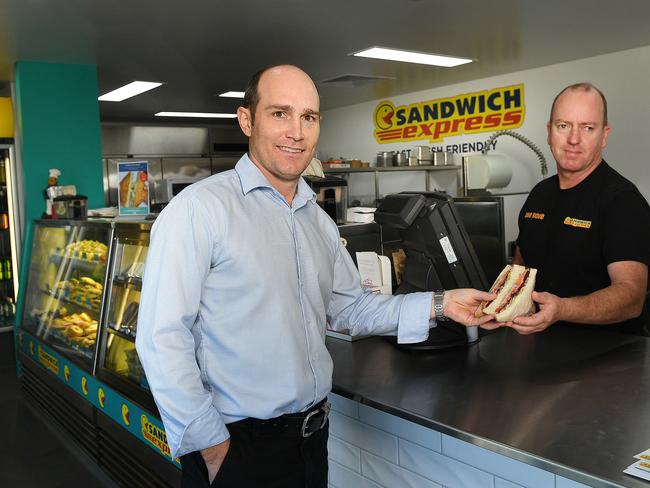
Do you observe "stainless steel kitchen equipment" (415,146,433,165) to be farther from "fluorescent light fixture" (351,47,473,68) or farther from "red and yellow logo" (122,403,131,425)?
"red and yellow logo" (122,403,131,425)

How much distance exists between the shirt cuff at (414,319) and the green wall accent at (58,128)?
458 centimetres

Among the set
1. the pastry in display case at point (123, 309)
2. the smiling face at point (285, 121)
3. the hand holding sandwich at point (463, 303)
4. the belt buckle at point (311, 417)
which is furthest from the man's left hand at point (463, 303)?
the pastry in display case at point (123, 309)

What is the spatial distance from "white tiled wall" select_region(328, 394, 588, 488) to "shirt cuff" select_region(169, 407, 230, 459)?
654mm

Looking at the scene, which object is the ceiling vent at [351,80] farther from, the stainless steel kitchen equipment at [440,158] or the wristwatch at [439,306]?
the wristwatch at [439,306]

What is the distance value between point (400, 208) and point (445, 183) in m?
6.30

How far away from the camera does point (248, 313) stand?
1.51 m

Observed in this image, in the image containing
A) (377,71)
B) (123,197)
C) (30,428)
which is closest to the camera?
(123,197)

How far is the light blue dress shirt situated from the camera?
142cm

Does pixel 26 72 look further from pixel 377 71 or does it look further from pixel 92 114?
pixel 377 71

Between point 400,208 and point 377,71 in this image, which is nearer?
point 400,208

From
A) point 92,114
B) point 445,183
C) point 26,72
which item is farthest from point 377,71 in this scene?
point 26,72

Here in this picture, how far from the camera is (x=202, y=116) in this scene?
9.94 metres

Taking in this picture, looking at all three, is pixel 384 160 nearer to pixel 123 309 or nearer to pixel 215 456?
pixel 123 309

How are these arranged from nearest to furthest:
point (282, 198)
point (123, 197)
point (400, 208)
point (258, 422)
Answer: point (258, 422), point (282, 198), point (400, 208), point (123, 197)
